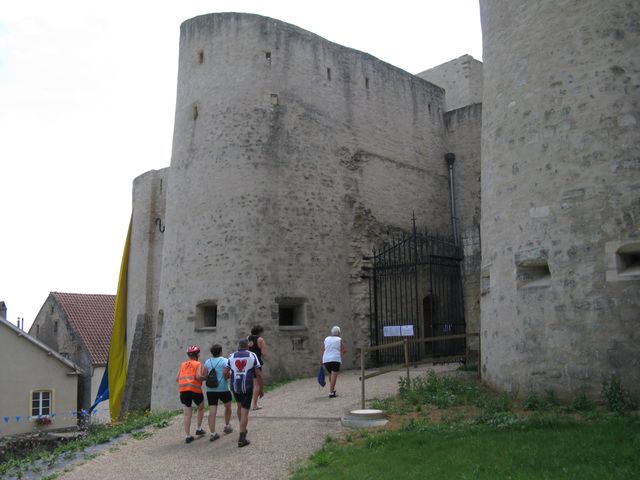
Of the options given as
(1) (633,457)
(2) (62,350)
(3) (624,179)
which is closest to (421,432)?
(1) (633,457)

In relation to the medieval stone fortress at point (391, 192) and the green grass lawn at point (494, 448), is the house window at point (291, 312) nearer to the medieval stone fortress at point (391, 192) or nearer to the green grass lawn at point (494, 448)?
the medieval stone fortress at point (391, 192)

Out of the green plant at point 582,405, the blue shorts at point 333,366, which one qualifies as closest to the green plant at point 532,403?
the green plant at point 582,405

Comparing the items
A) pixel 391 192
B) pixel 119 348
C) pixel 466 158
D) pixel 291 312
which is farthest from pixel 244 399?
pixel 119 348

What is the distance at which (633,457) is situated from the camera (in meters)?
5.52

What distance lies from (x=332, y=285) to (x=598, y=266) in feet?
25.2

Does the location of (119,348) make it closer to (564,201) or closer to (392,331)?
(392,331)

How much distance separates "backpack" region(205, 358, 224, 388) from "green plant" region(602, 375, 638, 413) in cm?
480

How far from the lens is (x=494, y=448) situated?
6305mm

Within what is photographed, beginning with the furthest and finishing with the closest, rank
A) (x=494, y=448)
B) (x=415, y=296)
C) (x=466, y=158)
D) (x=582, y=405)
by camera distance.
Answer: (x=466, y=158) < (x=415, y=296) < (x=582, y=405) < (x=494, y=448)

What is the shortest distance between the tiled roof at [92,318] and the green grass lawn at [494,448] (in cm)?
2021

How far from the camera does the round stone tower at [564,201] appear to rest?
824cm

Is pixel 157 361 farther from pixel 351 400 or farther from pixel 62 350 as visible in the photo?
pixel 62 350

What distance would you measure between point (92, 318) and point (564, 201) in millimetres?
23181

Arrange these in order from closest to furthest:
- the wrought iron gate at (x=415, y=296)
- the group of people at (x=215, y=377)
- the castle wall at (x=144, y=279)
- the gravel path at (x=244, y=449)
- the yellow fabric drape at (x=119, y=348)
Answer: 1. the gravel path at (x=244, y=449)
2. the group of people at (x=215, y=377)
3. the wrought iron gate at (x=415, y=296)
4. the castle wall at (x=144, y=279)
5. the yellow fabric drape at (x=119, y=348)
